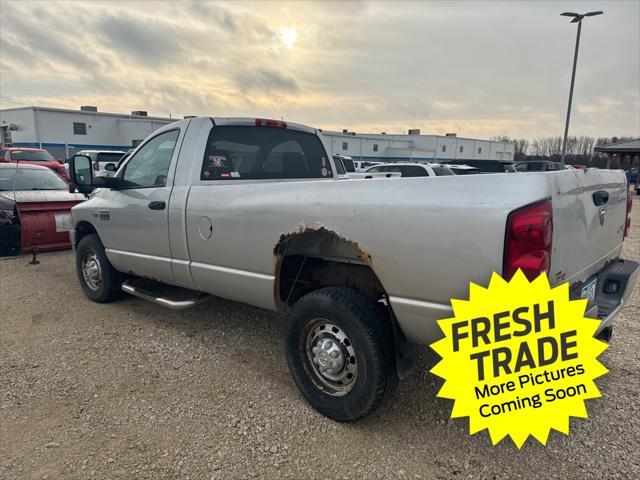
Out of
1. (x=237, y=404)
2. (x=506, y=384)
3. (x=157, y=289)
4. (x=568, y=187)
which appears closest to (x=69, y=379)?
(x=237, y=404)

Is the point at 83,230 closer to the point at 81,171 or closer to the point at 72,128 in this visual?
the point at 81,171

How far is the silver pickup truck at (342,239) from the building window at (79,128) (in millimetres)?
28487

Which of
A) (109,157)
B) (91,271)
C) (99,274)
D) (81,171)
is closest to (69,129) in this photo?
(109,157)

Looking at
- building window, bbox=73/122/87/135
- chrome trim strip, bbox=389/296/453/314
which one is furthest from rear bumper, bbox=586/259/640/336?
building window, bbox=73/122/87/135

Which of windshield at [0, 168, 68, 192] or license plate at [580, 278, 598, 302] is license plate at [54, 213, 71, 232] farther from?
license plate at [580, 278, 598, 302]

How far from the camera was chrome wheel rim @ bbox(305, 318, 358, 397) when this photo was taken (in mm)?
2805

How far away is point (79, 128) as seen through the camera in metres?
29.1

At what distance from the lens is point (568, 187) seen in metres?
2.29

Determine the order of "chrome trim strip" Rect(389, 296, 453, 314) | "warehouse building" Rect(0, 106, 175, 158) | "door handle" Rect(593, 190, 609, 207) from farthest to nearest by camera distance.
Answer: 1. "warehouse building" Rect(0, 106, 175, 158)
2. "door handle" Rect(593, 190, 609, 207)
3. "chrome trim strip" Rect(389, 296, 453, 314)

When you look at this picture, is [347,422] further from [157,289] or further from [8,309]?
[8,309]

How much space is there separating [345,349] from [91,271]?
3.78 meters

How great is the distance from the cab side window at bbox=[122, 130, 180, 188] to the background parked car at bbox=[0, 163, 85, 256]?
3557mm

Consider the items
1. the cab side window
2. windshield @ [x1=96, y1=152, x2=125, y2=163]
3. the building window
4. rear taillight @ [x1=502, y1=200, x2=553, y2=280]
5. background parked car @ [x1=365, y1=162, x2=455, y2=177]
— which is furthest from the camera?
the building window

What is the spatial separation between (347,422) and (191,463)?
3.21ft
